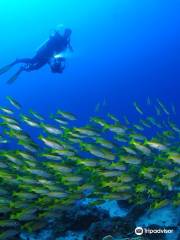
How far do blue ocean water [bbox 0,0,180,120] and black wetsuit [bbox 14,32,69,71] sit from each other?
1378 inches

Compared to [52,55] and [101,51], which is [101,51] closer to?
[101,51]

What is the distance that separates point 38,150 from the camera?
7.93 metres

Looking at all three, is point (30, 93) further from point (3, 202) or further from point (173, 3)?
point (3, 202)

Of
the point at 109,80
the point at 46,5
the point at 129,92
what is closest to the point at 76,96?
the point at 109,80

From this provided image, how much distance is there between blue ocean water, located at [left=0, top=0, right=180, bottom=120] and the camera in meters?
58.1

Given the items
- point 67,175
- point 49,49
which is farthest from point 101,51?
point 67,175

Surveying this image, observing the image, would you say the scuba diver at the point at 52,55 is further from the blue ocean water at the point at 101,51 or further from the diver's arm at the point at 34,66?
the blue ocean water at the point at 101,51

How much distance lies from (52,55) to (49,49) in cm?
22

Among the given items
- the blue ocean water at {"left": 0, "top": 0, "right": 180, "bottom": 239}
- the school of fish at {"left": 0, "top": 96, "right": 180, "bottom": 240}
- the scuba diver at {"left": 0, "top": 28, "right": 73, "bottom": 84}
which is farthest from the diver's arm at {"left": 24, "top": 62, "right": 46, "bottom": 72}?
the blue ocean water at {"left": 0, "top": 0, "right": 180, "bottom": 239}

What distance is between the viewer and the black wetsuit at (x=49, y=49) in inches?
498

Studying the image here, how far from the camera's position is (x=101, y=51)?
8131 centimetres

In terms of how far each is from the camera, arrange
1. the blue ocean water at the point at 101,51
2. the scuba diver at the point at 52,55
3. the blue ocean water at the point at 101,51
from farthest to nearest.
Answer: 1. the blue ocean water at the point at 101,51
2. the blue ocean water at the point at 101,51
3. the scuba diver at the point at 52,55

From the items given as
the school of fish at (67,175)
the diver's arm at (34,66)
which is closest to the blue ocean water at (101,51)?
the diver's arm at (34,66)

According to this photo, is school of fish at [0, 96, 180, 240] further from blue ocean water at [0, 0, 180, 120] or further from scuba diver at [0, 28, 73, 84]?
blue ocean water at [0, 0, 180, 120]
